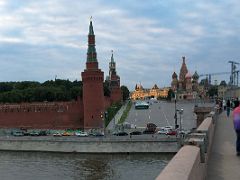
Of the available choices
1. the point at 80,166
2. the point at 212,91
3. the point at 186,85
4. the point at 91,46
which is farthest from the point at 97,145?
the point at 186,85

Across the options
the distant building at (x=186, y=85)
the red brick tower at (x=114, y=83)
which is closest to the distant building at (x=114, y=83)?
the red brick tower at (x=114, y=83)

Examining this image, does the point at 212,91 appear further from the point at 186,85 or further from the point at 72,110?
the point at 72,110

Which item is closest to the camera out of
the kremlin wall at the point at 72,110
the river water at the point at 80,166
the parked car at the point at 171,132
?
the river water at the point at 80,166

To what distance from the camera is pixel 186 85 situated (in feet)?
358

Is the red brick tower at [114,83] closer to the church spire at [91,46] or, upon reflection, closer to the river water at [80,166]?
the church spire at [91,46]

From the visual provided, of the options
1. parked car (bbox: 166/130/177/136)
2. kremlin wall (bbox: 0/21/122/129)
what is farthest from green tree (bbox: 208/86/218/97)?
parked car (bbox: 166/130/177/136)

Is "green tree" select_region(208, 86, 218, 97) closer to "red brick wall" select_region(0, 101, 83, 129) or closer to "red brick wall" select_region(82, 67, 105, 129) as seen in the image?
"red brick wall" select_region(0, 101, 83, 129)

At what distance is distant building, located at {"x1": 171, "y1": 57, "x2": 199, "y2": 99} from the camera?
10388 centimetres

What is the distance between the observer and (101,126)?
143 feet

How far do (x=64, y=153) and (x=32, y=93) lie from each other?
977 inches

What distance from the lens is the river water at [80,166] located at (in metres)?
22.1

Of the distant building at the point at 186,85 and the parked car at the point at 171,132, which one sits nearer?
the parked car at the point at 171,132

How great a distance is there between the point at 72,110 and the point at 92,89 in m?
3.99

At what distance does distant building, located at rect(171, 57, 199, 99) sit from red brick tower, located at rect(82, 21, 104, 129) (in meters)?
58.7
